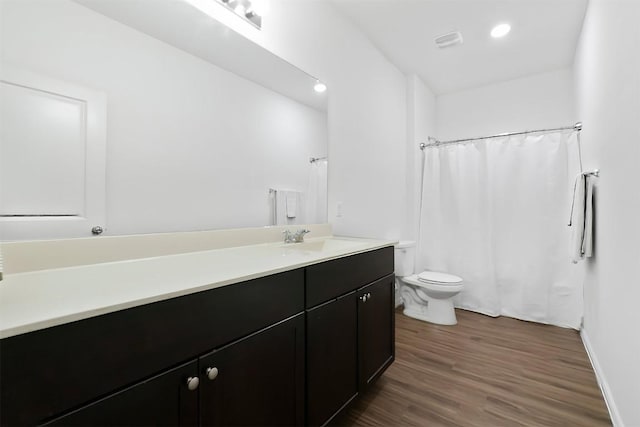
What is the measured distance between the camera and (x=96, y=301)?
2.07 feet

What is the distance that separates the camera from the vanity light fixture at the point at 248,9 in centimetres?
143

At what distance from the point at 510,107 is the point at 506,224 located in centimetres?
143

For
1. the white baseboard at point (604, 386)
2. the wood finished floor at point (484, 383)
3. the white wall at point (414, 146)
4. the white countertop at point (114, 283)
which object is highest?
the white wall at point (414, 146)

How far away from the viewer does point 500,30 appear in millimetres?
2447

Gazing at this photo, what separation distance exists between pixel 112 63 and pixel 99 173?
0.42m

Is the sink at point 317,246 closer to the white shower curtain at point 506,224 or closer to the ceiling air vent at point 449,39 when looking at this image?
the white shower curtain at point 506,224

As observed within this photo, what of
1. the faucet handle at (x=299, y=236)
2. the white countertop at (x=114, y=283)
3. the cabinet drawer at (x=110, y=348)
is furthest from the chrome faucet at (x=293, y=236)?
the cabinet drawer at (x=110, y=348)

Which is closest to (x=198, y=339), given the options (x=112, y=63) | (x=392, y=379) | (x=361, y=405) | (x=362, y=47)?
(x=112, y=63)

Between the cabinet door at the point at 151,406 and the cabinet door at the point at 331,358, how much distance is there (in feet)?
1.63

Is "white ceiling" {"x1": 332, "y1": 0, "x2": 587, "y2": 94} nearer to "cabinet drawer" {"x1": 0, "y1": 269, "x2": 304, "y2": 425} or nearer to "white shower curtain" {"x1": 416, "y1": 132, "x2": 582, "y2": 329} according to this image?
"white shower curtain" {"x1": 416, "y1": 132, "x2": 582, "y2": 329}

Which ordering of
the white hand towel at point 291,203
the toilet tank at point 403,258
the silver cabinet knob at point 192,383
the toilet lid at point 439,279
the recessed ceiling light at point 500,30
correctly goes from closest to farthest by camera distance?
1. the silver cabinet knob at point 192,383
2. the white hand towel at point 291,203
3. the recessed ceiling light at point 500,30
4. the toilet lid at point 439,279
5. the toilet tank at point 403,258

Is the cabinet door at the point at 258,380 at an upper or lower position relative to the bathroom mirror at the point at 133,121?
lower

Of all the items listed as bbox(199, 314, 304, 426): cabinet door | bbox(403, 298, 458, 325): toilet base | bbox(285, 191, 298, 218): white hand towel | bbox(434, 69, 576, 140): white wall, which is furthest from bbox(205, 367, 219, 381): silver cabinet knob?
bbox(434, 69, 576, 140): white wall

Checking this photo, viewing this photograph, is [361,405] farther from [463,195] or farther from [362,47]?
[362,47]
